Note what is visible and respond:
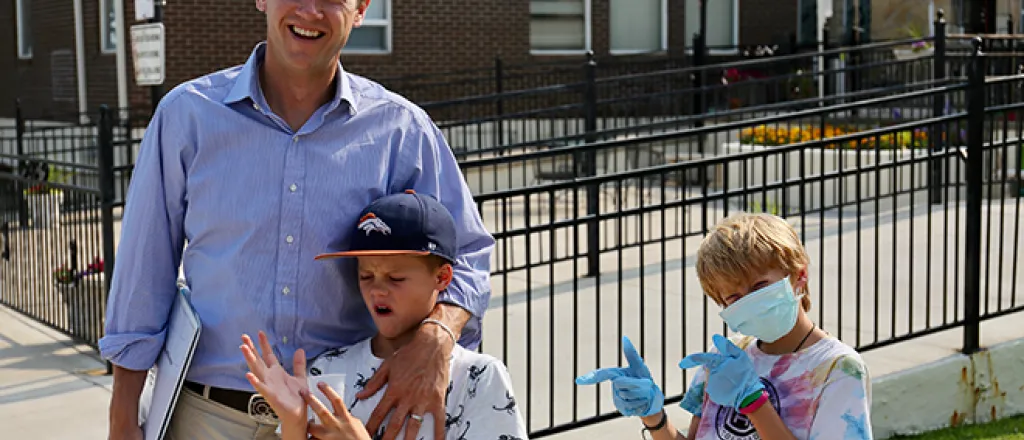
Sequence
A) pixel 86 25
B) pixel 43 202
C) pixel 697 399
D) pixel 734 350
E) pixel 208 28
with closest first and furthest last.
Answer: pixel 734 350
pixel 697 399
pixel 43 202
pixel 208 28
pixel 86 25

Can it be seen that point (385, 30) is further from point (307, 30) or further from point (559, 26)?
point (307, 30)

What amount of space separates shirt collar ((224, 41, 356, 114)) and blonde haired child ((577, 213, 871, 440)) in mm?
844

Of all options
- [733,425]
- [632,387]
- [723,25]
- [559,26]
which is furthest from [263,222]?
[723,25]

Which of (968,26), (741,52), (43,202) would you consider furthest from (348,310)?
(968,26)

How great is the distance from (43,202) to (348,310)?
20.7ft

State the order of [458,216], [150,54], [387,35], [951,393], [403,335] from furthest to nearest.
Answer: [387,35] < [150,54] < [951,393] < [458,216] < [403,335]

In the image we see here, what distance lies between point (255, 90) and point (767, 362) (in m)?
1.41

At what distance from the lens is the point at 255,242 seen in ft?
8.68

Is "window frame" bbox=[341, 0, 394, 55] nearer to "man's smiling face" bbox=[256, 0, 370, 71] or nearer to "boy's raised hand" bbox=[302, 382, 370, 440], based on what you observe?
"man's smiling face" bbox=[256, 0, 370, 71]

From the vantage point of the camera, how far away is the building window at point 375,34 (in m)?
17.8

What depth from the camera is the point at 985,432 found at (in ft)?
19.8

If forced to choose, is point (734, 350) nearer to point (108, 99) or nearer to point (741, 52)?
point (108, 99)

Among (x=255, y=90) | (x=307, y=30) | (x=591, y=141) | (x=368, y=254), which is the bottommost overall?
(x=591, y=141)

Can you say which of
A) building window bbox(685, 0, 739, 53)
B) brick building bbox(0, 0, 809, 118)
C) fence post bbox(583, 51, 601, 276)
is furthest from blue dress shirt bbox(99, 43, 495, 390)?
building window bbox(685, 0, 739, 53)
